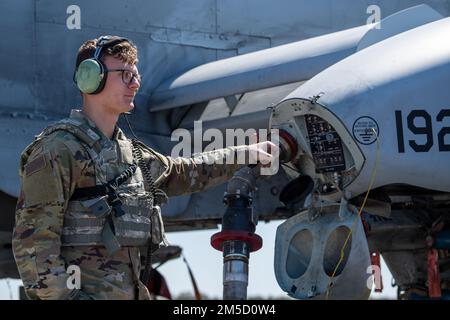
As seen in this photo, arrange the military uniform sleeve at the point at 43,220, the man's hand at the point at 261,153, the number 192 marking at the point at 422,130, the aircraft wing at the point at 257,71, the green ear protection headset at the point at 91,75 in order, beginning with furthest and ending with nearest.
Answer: the aircraft wing at the point at 257,71, the number 192 marking at the point at 422,130, the man's hand at the point at 261,153, the green ear protection headset at the point at 91,75, the military uniform sleeve at the point at 43,220

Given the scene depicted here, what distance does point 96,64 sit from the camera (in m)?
4.67

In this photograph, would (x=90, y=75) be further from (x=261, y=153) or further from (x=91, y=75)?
(x=261, y=153)

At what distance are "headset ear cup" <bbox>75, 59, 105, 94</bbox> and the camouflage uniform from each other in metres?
0.15

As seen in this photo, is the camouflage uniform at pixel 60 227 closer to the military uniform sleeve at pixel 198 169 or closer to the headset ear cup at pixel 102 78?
the headset ear cup at pixel 102 78

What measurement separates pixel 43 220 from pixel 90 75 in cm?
70

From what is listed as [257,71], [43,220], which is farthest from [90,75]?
[257,71]

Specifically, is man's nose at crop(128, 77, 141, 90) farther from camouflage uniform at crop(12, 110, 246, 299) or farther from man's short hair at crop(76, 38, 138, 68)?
camouflage uniform at crop(12, 110, 246, 299)

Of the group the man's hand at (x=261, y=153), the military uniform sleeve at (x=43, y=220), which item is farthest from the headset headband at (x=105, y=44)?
the man's hand at (x=261, y=153)

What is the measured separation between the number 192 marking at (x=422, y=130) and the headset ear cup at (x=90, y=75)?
2418 millimetres

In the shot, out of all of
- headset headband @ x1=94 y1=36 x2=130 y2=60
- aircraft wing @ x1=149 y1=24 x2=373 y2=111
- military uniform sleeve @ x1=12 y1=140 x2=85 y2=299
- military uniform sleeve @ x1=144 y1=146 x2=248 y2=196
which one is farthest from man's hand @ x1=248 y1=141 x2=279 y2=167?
aircraft wing @ x1=149 y1=24 x2=373 y2=111

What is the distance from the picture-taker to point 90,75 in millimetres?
4629

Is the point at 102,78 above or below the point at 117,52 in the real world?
below

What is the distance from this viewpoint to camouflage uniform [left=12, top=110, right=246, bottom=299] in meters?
4.32

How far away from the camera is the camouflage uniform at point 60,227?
432 centimetres
